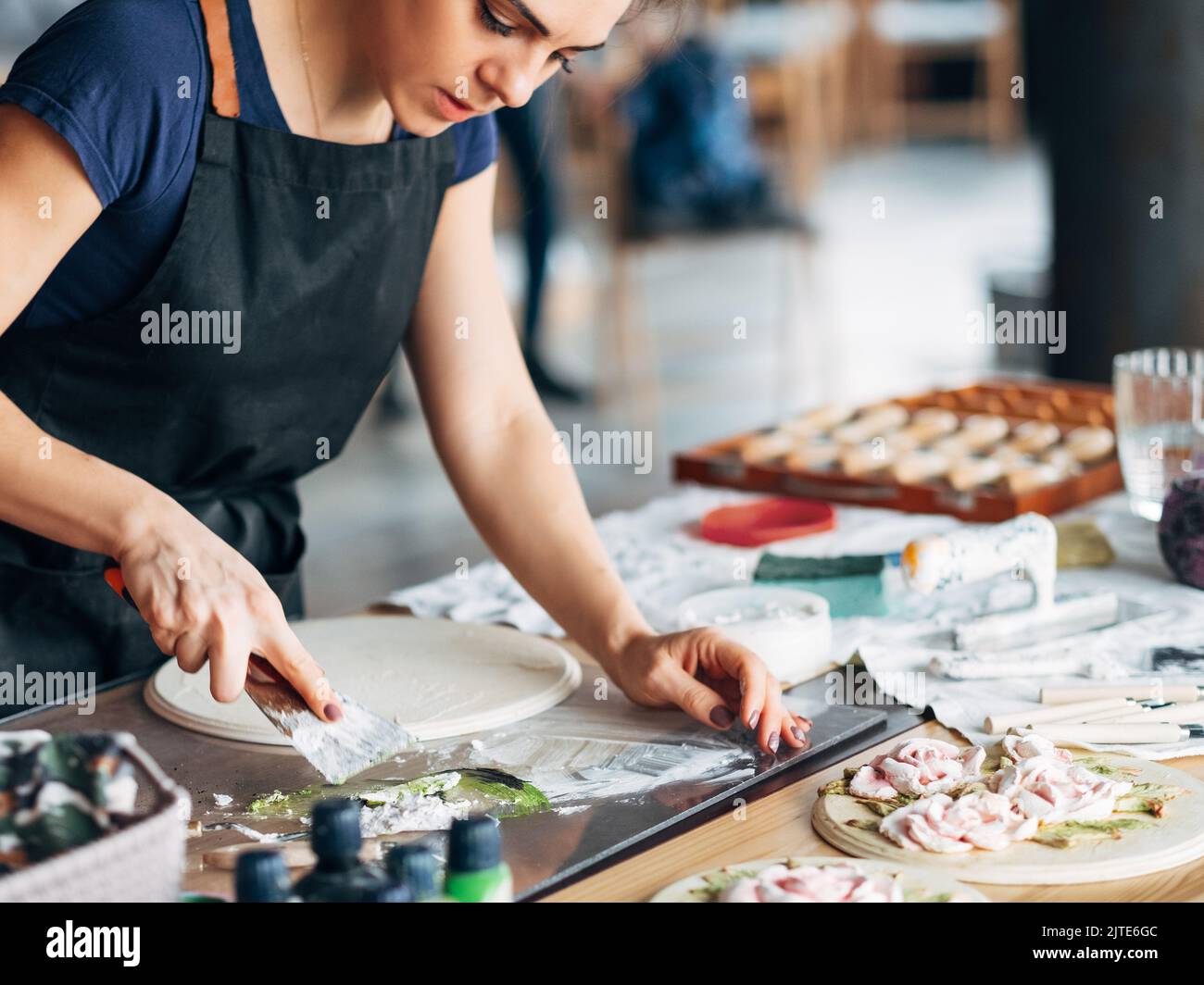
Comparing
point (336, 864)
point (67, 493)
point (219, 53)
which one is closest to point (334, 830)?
point (336, 864)

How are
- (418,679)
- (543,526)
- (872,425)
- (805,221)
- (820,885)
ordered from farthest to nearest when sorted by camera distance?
(805,221)
(872,425)
(543,526)
(418,679)
(820,885)

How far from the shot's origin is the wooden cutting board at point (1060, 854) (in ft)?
2.92

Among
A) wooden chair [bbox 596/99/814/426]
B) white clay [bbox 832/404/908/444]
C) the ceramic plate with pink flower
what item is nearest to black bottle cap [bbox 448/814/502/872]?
the ceramic plate with pink flower

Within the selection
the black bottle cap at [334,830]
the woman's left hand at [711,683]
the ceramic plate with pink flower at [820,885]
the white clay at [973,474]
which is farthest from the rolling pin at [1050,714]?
the white clay at [973,474]

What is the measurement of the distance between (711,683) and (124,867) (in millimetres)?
552

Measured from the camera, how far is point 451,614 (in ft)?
4.96

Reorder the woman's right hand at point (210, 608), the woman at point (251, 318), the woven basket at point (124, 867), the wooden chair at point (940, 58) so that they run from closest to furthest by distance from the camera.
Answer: the woven basket at point (124, 867)
the woman's right hand at point (210, 608)
the woman at point (251, 318)
the wooden chair at point (940, 58)

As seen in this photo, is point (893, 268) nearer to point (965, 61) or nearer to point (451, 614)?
point (965, 61)

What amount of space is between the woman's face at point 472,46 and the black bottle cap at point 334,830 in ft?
1.91

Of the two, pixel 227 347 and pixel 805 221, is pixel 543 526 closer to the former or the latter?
pixel 227 347

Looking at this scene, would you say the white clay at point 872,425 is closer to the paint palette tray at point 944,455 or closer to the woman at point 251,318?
the paint palette tray at point 944,455

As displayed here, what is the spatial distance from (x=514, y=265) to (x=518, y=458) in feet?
16.9

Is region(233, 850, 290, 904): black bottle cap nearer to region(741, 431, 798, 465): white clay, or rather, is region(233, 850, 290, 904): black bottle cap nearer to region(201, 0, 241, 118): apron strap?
region(201, 0, 241, 118): apron strap

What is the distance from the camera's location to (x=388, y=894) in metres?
0.76
